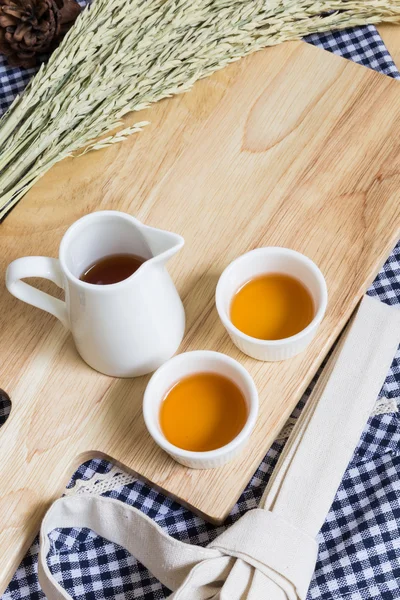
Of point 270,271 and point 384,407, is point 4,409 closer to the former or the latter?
point 270,271

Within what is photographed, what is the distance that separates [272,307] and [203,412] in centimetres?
15

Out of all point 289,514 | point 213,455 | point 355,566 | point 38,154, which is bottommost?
point 355,566

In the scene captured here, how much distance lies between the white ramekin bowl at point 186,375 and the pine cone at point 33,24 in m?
0.60

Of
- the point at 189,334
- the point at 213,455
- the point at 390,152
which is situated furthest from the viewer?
the point at 390,152

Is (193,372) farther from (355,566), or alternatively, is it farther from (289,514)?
(355,566)

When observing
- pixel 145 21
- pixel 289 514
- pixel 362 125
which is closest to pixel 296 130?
pixel 362 125

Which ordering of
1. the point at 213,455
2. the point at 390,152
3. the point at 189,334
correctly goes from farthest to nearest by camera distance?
the point at 390,152 → the point at 189,334 → the point at 213,455

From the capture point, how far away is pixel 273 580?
89 centimetres

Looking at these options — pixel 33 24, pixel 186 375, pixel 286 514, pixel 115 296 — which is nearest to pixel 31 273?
pixel 115 296

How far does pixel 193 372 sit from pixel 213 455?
112 mm

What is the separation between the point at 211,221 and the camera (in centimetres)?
108

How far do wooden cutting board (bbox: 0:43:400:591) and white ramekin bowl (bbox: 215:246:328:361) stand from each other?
36mm

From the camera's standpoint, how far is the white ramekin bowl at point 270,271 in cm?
93

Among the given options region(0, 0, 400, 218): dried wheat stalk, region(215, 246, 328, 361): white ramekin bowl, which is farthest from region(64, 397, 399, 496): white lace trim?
region(0, 0, 400, 218): dried wheat stalk
